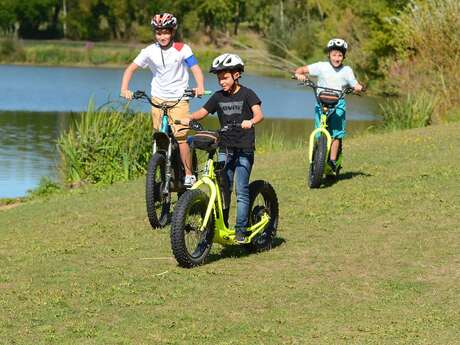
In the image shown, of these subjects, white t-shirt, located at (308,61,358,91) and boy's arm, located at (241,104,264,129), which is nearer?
boy's arm, located at (241,104,264,129)

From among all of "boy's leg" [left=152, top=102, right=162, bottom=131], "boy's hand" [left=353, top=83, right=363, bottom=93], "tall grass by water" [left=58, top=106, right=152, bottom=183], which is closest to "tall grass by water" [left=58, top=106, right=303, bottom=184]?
"tall grass by water" [left=58, top=106, right=152, bottom=183]

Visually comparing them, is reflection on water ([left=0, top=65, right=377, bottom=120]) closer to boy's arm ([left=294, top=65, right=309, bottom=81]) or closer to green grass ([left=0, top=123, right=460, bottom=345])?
boy's arm ([left=294, top=65, right=309, bottom=81])

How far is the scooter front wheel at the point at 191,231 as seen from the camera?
884 cm

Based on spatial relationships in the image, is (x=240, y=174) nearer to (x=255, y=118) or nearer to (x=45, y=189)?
(x=255, y=118)

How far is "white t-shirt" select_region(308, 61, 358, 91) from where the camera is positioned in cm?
1360

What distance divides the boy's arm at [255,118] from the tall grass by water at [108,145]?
31.5 feet

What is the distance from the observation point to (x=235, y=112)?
9.46 metres

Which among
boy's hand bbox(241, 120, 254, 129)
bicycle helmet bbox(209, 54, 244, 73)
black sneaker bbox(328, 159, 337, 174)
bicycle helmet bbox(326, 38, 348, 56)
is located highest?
bicycle helmet bbox(326, 38, 348, 56)

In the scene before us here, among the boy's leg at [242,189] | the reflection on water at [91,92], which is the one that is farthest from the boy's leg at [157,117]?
the reflection on water at [91,92]

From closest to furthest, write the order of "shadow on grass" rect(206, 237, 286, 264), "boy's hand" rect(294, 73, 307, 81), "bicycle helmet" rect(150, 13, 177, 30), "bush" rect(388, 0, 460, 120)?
"shadow on grass" rect(206, 237, 286, 264) < "bicycle helmet" rect(150, 13, 177, 30) < "boy's hand" rect(294, 73, 307, 81) < "bush" rect(388, 0, 460, 120)

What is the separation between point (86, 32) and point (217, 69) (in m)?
94.5

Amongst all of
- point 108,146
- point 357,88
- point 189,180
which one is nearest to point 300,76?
point 357,88

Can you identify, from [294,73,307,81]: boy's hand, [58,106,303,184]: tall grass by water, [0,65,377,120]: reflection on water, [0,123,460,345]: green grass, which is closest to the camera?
[0,123,460,345]: green grass

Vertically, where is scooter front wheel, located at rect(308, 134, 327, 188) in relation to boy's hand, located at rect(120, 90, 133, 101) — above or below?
below
